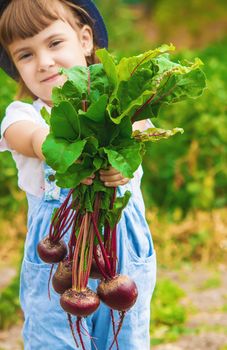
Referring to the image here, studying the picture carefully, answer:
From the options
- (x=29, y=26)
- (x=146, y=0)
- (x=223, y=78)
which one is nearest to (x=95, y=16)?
(x=29, y=26)

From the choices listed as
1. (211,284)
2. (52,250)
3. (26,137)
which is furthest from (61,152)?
(211,284)

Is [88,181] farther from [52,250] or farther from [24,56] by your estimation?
[24,56]

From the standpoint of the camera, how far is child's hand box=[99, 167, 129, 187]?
2.00 meters

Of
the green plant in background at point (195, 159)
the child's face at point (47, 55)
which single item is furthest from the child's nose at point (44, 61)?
the green plant in background at point (195, 159)

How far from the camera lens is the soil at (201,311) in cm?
366

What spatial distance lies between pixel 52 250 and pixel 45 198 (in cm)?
34

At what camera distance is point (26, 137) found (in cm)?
234

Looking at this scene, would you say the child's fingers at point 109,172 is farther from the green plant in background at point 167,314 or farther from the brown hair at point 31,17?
the green plant in background at point 167,314

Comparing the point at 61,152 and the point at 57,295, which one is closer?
the point at 61,152

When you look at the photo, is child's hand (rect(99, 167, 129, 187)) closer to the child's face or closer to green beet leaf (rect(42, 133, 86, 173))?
green beet leaf (rect(42, 133, 86, 173))

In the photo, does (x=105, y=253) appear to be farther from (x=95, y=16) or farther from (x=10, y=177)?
(x=10, y=177)

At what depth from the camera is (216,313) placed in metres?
4.10

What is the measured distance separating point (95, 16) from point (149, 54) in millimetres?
854

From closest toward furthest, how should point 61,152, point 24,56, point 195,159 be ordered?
point 61,152, point 24,56, point 195,159
